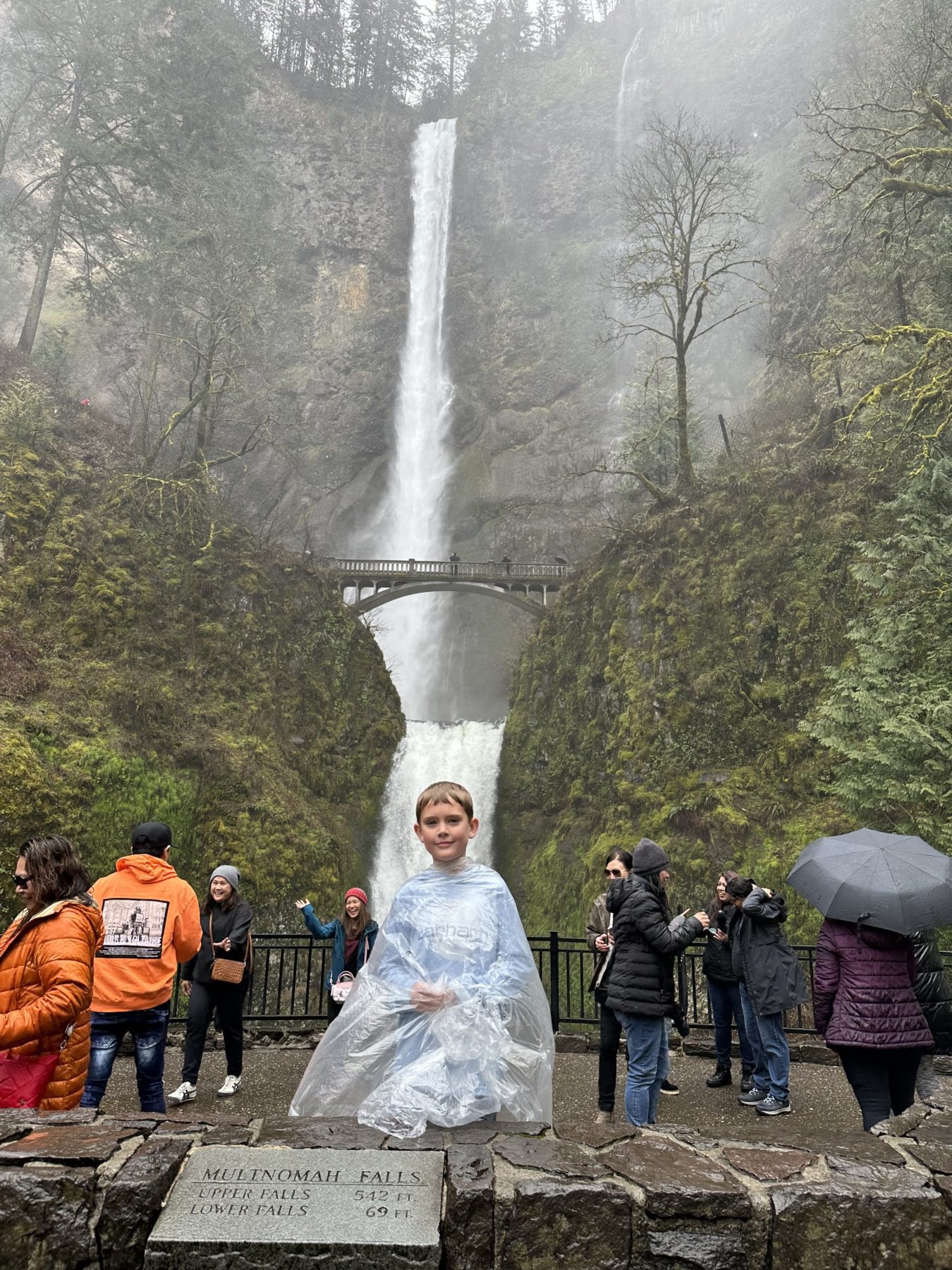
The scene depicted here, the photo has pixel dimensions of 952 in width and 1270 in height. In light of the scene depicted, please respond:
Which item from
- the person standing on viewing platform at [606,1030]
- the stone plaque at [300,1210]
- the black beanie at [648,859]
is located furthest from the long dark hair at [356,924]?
the stone plaque at [300,1210]

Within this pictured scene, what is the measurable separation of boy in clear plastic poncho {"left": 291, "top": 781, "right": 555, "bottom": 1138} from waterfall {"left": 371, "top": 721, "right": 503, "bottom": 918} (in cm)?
1689

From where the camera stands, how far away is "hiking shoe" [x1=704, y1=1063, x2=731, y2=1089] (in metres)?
7.38

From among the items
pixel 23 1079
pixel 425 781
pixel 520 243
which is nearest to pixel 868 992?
pixel 23 1079

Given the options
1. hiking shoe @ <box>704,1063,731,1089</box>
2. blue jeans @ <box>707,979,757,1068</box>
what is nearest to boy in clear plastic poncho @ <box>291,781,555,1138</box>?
blue jeans @ <box>707,979,757,1068</box>

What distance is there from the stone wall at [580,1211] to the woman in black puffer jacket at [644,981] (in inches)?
81.6

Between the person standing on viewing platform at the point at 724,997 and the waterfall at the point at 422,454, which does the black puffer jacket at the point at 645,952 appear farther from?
the waterfall at the point at 422,454

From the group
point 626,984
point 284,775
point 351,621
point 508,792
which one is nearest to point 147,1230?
point 626,984

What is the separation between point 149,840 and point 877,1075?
4.45 m

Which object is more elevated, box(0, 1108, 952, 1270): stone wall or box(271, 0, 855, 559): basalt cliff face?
box(271, 0, 855, 559): basalt cliff face

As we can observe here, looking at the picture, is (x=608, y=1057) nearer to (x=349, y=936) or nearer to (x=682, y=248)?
(x=349, y=936)

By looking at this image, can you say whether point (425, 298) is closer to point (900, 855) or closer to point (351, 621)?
point (351, 621)

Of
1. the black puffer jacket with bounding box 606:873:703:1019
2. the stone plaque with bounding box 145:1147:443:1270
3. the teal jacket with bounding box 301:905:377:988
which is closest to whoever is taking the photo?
the stone plaque with bounding box 145:1147:443:1270

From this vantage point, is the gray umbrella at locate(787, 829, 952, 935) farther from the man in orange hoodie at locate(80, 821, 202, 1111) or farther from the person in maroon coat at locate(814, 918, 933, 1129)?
the man in orange hoodie at locate(80, 821, 202, 1111)

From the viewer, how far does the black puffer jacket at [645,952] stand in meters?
4.95
